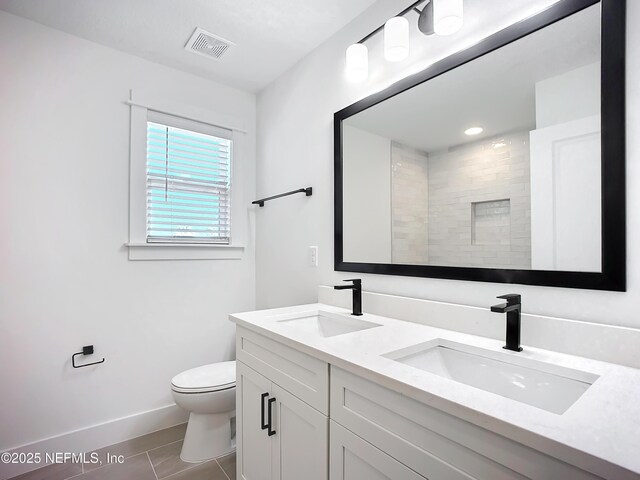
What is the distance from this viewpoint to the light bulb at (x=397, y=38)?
4.46 ft

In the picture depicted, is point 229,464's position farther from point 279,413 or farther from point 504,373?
point 504,373

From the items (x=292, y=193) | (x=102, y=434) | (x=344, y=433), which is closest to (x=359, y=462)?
(x=344, y=433)

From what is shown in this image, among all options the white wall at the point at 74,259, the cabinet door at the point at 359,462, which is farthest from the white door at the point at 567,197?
the white wall at the point at 74,259

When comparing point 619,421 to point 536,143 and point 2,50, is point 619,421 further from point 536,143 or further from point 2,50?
point 2,50

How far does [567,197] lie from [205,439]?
202cm

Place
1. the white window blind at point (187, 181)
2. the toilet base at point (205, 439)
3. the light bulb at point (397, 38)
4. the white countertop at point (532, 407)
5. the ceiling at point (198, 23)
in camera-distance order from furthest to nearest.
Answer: the white window blind at point (187, 181), the toilet base at point (205, 439), the ceiling at point (198, 23), the light bulb at point (397, 38), the white countertop at point (532, 407)

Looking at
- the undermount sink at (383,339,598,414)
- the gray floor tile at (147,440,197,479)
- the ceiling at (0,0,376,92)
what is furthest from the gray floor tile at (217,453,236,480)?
the ceiling at (0,0,376,92)

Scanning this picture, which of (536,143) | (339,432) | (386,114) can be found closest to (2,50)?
(386,114)

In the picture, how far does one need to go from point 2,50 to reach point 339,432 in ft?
7.88

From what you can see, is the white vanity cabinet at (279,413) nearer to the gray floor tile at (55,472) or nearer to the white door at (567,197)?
the white door at (567,197)

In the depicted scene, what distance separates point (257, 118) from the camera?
2.64 metres

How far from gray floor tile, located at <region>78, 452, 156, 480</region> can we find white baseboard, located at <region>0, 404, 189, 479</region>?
22cm

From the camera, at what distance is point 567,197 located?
1007 millimetres

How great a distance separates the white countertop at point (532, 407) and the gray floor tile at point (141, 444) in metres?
1.46
